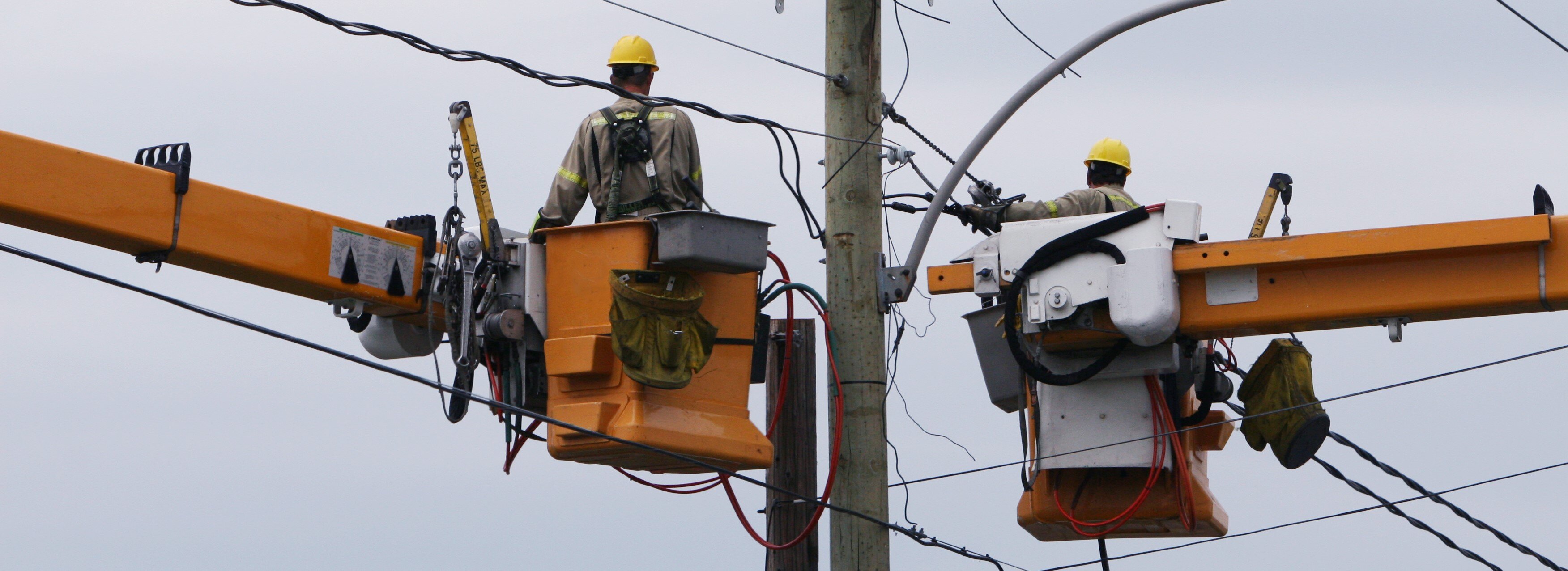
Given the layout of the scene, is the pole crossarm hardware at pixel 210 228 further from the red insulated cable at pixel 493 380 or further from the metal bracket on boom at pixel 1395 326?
the metal bracket on boom at pixel 1395 326

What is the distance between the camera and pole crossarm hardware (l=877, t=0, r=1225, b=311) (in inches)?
361

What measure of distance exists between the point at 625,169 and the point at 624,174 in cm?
2

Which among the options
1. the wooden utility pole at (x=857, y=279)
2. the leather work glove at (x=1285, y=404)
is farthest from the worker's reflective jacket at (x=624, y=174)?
the leather work glove at (x=1285, y=404)

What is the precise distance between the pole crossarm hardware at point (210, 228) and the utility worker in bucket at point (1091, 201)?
3.02 metres

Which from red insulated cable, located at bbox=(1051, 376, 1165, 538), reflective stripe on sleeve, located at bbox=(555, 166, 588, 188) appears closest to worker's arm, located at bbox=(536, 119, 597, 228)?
reflective stripe on sleeve, located at bbox=(555, 166, 588, 188)

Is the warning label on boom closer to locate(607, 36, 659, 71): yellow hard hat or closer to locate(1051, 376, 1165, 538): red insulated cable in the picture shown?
locate(607, 36, 659, 71): yellow hard hat

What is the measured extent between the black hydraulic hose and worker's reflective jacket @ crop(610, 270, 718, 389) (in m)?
1.53

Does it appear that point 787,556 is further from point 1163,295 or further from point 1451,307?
point 1451,307

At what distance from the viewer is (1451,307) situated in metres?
8.43

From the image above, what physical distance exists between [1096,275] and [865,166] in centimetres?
151

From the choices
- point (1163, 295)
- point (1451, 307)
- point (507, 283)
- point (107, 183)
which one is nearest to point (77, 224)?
point (107, 183)

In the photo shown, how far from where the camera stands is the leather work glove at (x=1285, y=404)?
9.55m

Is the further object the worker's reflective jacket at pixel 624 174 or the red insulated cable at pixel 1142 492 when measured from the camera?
the red insulated cable at pixel 1142 492

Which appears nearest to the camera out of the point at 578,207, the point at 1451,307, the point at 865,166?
the point at 1451,307
